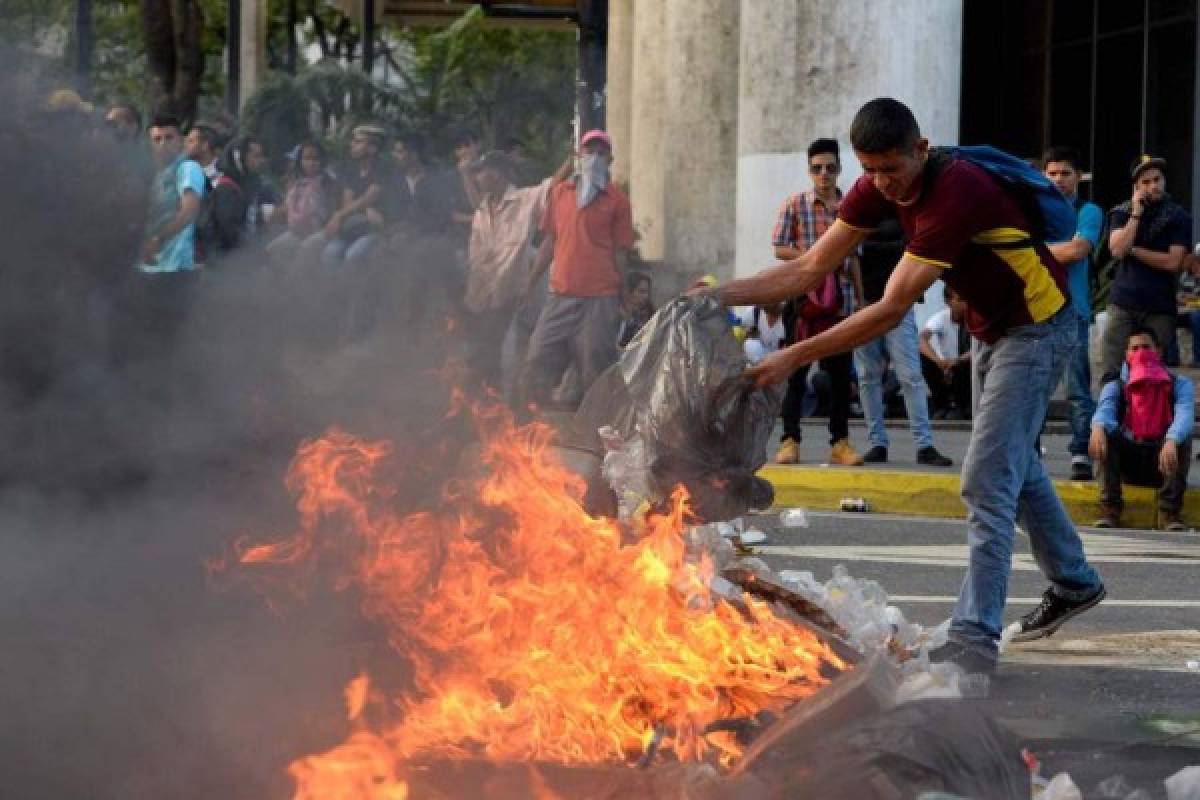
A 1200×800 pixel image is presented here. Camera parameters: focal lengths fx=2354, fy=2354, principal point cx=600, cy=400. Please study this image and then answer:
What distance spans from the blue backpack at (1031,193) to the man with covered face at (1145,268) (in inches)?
248

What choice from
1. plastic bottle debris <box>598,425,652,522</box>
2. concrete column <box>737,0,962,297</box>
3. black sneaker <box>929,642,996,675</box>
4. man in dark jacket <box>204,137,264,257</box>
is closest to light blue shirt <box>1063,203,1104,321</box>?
man in dark jacket <box>204,137,264,257</box>

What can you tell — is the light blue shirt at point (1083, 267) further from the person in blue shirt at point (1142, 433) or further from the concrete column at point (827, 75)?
the concrete column at point (827, 75)

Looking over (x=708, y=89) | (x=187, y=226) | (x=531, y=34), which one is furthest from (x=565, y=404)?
(x=531, y=34)

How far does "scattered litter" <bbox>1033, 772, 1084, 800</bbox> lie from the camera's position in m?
5.21

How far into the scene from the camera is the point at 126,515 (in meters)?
5.39

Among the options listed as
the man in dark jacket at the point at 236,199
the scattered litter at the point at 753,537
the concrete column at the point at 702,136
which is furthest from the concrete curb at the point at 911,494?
the concrete column at the point at 702,136

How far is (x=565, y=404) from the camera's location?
1234cm

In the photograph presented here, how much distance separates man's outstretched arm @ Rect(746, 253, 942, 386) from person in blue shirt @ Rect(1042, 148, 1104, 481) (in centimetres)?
436

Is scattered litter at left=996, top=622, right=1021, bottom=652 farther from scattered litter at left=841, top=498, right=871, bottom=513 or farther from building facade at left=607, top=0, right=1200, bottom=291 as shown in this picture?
building facade at left=607, top=0, right=1200, bottom=291

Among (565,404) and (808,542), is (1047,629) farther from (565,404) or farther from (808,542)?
(565,404)

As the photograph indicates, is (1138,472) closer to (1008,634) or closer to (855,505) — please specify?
(855,505)

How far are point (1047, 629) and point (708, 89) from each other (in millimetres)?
14622

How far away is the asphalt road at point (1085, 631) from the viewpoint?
6215 mm

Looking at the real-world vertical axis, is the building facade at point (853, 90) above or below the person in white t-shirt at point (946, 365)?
above
